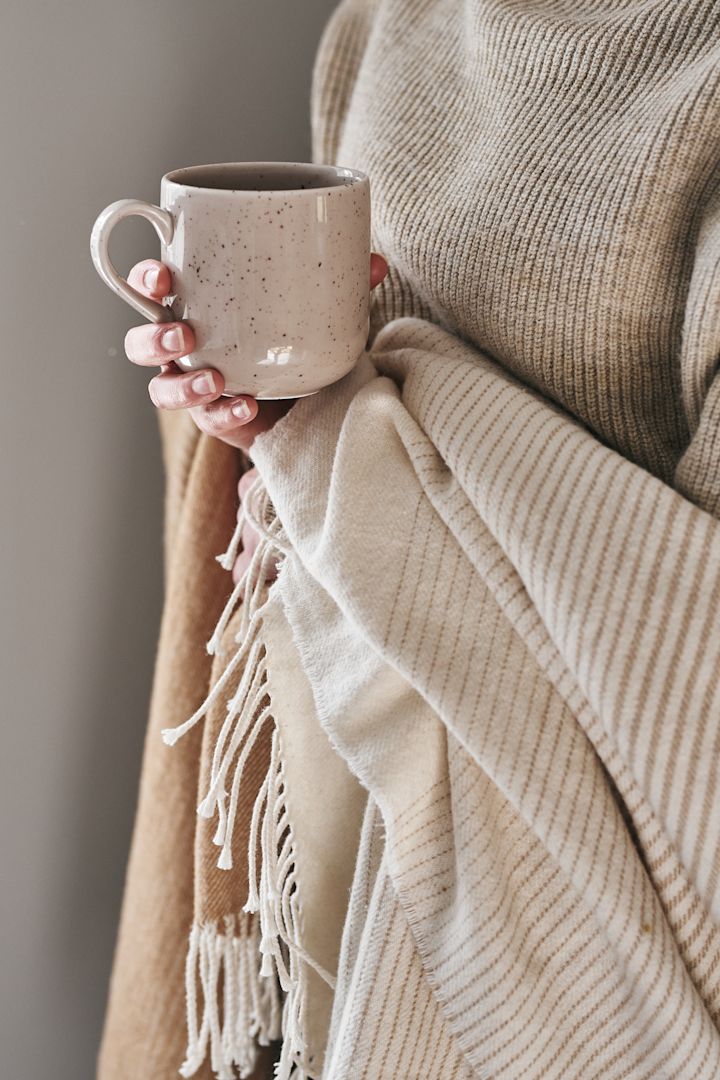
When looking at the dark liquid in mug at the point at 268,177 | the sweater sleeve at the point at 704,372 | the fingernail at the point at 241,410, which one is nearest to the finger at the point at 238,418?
the fingernail at the point at 241,410

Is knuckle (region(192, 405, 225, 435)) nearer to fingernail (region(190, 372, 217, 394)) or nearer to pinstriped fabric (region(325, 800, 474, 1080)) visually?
fingernail (region(190, 372, 217, 394))

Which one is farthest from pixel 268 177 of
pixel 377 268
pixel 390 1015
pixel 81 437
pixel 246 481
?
pixel 390 1015

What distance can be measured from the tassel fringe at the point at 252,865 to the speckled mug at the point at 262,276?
0.13 metres

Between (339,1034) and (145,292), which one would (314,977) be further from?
(145,292)

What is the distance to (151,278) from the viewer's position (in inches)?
19.7

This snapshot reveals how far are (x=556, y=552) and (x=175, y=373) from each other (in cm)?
23

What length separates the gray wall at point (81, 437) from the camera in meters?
0.72

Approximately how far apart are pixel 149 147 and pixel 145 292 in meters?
0.30

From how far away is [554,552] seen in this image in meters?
0.46

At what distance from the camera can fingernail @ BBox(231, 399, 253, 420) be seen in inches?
21.1

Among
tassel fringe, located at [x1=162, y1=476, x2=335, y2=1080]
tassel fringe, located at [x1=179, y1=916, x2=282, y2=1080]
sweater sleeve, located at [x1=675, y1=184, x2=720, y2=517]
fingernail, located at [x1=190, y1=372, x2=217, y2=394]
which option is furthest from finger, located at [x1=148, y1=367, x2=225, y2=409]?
tassel fringe, located at [x1=179, y1=916, x2=282, y2=1080]

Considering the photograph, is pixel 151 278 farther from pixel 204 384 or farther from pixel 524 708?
pixel 524 708

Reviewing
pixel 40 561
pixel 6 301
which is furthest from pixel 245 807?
pixel 6 301

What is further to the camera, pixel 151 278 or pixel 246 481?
pixel 246 481
